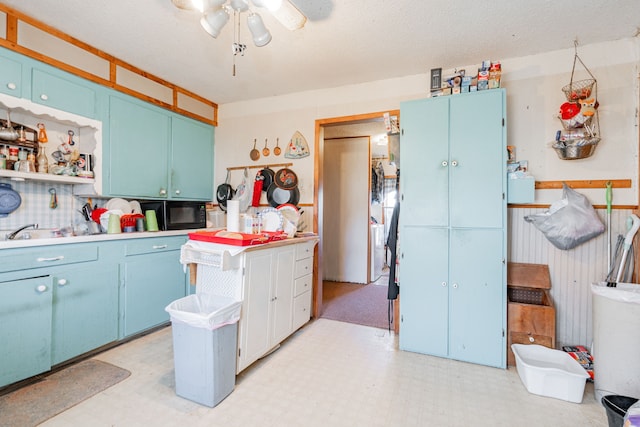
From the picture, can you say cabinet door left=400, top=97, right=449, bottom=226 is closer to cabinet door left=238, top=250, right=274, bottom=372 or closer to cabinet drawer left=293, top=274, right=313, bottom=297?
cabinet drawer left=293, top=274, right=313, bottom=297

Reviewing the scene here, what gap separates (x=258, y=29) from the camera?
5.47ft

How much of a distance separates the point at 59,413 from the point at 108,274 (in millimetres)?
964

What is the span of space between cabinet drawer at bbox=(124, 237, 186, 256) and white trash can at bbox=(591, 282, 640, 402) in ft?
11.0

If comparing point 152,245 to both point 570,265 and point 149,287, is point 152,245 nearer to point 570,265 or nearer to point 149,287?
point 149,287

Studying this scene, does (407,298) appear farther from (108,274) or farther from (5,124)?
(5,124)

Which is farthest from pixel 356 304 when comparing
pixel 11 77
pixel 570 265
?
pixel 11 77

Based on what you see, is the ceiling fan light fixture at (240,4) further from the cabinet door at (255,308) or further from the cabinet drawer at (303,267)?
the cabinet drawer at (303,267)

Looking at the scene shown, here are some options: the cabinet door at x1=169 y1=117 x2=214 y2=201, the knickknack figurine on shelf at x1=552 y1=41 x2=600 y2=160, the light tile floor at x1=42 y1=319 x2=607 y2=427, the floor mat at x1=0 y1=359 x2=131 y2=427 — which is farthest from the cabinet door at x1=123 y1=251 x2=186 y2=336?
the knickknack figurine on shelf at x1=552 y1=41 x2=600 y2=160

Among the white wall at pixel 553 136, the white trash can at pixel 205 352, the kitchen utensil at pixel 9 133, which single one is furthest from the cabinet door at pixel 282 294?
the kitchen utensil at pixel 9 133

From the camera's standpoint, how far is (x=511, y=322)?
7.29 feet

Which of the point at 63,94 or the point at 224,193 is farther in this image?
the point at 224,193

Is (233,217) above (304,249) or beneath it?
above

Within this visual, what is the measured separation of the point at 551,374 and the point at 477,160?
150 centimetres

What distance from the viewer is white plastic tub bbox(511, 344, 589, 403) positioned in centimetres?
179
